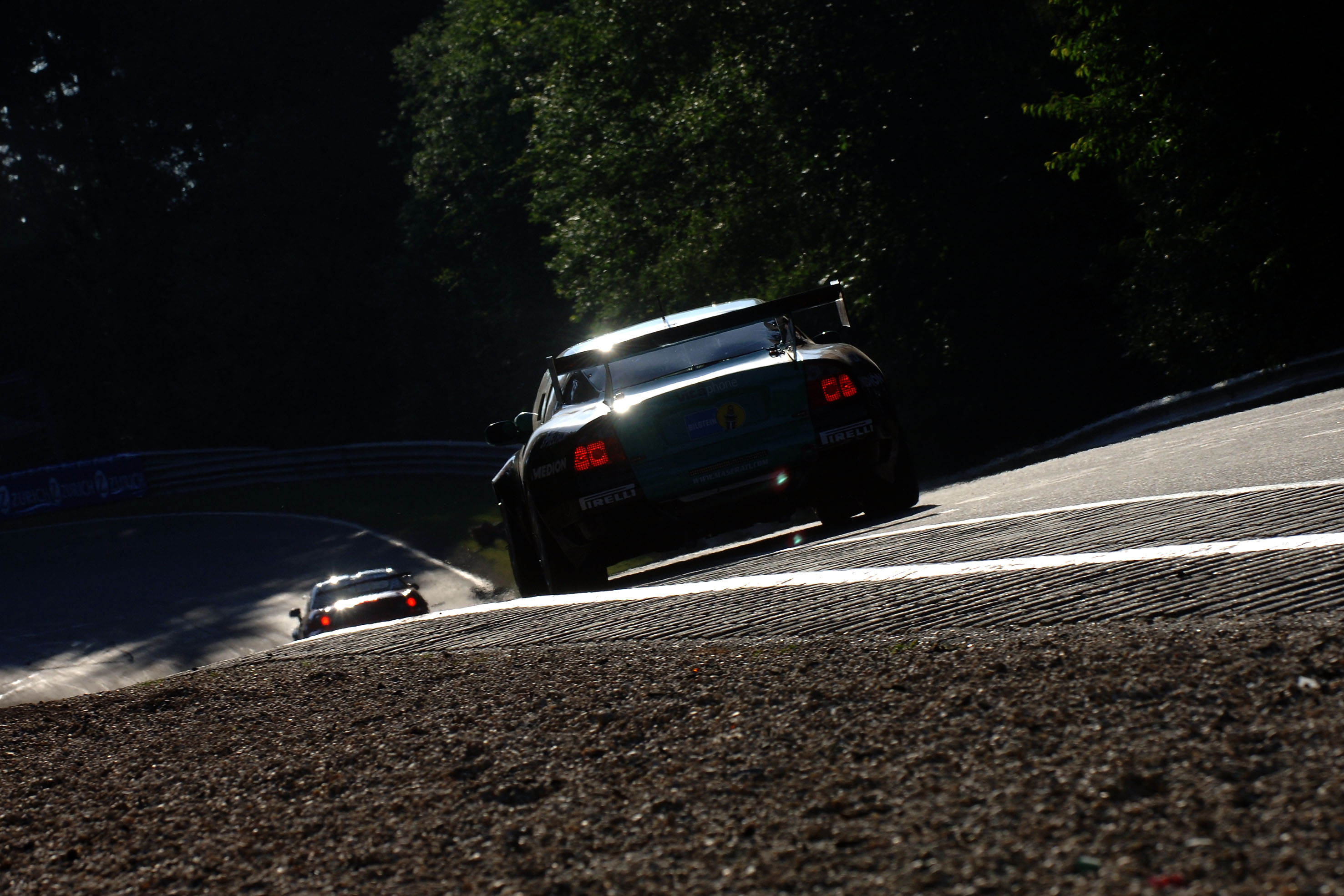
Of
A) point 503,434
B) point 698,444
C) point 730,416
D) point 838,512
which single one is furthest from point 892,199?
point 698,444

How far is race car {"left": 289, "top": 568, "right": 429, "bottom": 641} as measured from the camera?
61.3ft

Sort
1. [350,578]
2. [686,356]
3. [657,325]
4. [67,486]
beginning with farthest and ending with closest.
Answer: [67,486]
[350,578]
[657,325]
[686,356]

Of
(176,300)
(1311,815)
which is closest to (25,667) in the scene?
(1311,815)

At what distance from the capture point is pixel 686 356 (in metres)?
8.16

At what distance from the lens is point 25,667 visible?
20125mm

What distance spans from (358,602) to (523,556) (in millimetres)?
10607

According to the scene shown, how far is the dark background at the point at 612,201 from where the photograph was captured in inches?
727

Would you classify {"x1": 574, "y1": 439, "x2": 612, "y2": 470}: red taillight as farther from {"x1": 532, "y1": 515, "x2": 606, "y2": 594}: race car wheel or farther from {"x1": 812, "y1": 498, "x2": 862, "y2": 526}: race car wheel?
{"x1": 812, "y1": 498, "x2": 862, "y2": 526}: race car wheel

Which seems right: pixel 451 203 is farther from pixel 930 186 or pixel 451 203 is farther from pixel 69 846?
pixel 69 846

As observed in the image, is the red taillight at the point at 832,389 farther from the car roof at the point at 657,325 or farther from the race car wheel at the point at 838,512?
the race car wheel at the point at 838,512

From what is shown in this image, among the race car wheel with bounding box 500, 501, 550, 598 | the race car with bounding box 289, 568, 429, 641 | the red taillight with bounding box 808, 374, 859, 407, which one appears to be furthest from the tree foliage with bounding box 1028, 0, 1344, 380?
the race car wheel with bounding box 500, 501, 550, 598

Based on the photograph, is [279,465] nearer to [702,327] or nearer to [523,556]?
[523,556]

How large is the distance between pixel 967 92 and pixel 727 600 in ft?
65.2

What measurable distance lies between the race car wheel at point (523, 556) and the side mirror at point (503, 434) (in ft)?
1.56
